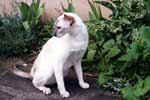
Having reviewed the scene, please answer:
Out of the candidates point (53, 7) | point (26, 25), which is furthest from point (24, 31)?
point (53, 7)

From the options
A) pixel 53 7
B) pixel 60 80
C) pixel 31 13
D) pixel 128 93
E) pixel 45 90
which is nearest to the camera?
pixel 128 93

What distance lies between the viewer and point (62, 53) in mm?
4598

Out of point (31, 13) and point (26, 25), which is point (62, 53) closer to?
point (26, 25)

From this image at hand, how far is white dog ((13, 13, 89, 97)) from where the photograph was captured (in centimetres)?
440

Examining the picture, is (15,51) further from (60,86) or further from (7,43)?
(60,86)

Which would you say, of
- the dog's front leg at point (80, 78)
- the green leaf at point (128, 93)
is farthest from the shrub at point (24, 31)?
the green leaf at point (128, 93)

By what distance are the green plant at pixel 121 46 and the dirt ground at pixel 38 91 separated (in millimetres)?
162

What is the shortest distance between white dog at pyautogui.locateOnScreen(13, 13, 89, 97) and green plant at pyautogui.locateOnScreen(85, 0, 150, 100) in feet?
1.49

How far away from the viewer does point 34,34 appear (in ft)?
20.5

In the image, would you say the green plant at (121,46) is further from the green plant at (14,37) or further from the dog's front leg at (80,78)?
the green plant at (14,37)

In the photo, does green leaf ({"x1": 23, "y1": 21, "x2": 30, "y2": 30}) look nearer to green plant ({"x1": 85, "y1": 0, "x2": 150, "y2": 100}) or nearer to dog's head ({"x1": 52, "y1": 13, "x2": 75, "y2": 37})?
green plant ({"x1": 85, "y1": 0, "x2": 150, "y2": 100})

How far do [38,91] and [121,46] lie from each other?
1.35m

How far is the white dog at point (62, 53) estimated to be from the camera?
14.4ft

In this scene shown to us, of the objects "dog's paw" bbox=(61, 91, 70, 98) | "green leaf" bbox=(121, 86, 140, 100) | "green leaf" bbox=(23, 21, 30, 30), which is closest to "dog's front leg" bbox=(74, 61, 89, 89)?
"dog's paw" bbox=(61, 91, 70, 98)
